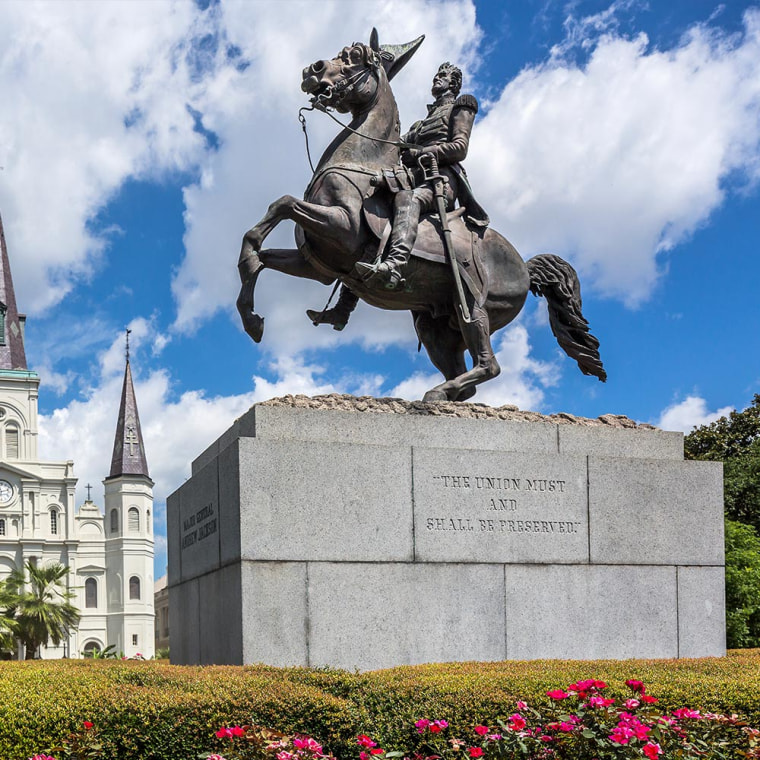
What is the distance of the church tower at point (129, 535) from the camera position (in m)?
105

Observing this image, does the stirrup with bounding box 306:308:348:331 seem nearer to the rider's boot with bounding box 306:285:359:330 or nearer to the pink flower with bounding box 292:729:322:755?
the rider's boot with bounding box 306:285:359:330

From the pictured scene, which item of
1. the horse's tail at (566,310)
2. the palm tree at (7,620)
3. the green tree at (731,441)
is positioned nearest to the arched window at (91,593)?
the palm tree at (7,620)

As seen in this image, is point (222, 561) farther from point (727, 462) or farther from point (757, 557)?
point (727, 462)

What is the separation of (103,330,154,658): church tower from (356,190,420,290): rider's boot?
9814 centimetres

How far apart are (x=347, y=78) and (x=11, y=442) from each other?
105 meters

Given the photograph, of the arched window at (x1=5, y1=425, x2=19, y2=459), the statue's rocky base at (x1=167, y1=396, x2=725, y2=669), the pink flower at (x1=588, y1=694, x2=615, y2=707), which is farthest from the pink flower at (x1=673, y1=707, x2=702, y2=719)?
the arched window at (x1=5, y1=425, x2=19, y2=459)

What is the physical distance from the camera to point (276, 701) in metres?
6.58

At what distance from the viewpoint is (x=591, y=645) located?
1050 cm

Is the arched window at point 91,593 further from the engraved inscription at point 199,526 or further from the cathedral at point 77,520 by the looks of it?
the engraved inscription at point 199,526

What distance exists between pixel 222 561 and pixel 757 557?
19287mm

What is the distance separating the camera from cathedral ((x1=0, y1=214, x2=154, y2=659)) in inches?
4134

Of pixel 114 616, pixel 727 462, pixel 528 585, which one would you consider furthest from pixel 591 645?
pixel 114 616

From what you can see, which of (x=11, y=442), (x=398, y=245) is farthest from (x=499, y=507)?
(x=11, y=442)

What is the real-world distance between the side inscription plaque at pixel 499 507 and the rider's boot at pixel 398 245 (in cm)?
177
